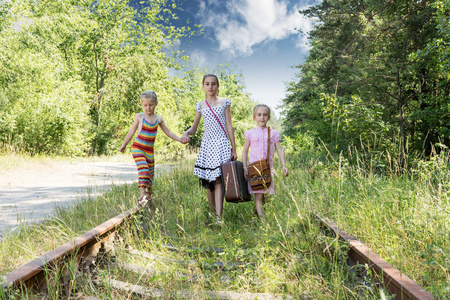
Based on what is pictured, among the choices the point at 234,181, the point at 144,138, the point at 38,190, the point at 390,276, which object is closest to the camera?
the point at 390,276

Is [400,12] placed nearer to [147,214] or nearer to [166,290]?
[147,214]

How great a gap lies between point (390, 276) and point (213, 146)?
3.16 m

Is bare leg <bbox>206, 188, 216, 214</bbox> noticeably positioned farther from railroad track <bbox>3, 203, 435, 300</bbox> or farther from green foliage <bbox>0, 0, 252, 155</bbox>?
green foliage <bbox>0, 0, 252, 155</bbox>

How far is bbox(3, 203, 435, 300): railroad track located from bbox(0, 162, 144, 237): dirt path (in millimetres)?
1015

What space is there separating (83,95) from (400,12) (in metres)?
16.8

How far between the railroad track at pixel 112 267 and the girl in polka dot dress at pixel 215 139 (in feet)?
4.96

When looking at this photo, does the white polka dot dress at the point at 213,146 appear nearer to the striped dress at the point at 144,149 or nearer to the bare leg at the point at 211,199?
the bare leg at the point at 211,199

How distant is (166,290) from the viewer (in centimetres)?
251

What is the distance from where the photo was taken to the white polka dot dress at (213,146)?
189 inches

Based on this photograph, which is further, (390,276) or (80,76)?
(80,76)

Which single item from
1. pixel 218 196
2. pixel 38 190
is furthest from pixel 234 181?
pixel 38 190

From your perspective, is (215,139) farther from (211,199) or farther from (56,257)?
(56,257)

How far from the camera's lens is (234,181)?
4430 millimetres

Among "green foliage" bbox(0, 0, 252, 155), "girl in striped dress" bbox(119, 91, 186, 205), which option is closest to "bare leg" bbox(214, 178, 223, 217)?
"girl in striped dress" bbox(119, 91, 186, 205)
